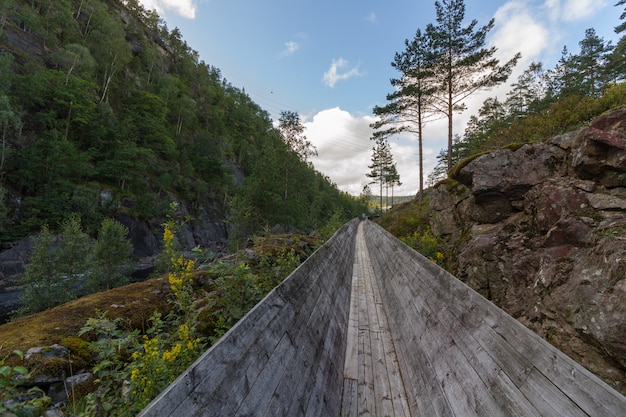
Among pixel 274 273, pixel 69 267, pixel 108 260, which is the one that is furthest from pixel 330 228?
pixel 69 267

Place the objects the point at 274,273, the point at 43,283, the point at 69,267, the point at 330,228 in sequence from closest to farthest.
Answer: the point at 274,273 → the point at 43,283 → the point at 69,267 → the point at 330,228

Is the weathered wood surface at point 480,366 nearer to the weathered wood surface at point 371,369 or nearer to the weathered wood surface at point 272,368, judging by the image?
the weathered wood surface at point 371,369

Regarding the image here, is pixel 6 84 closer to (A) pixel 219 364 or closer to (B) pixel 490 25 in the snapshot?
(A) pixel 219 364

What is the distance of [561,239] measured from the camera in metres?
4.17

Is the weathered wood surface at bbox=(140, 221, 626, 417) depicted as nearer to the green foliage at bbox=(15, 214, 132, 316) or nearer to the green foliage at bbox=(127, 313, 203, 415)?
the green foliage at bbox=(127, 313, 203, 415)

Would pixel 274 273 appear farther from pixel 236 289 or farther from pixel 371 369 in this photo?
pixel 371 369

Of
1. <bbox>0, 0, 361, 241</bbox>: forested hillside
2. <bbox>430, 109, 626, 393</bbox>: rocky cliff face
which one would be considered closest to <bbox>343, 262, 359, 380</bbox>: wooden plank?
<bbox>430, 109, 626, 393</bbox>: rocky cliff face

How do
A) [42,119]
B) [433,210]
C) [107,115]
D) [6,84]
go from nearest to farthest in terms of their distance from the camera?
A: [433,210] < [6,84] < [42,119] < [107,115]

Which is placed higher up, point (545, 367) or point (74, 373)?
point (545, 367)

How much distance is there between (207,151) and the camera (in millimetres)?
52656

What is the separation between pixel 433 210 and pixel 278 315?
976 centimetres

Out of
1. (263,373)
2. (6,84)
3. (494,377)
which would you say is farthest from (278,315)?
(6,84)

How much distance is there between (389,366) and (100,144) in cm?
4593

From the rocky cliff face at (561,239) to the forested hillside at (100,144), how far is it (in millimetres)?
7866
